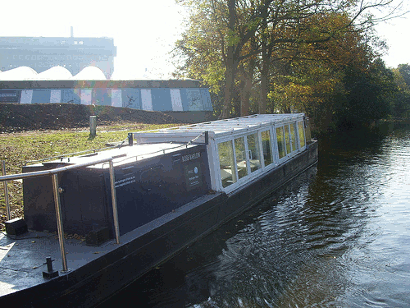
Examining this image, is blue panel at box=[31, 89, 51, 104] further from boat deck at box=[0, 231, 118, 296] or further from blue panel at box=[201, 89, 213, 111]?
boat deck at box=[0, 231, 118, 296]

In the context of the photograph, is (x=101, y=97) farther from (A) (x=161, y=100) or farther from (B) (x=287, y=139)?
(B) (x=287, y=139)

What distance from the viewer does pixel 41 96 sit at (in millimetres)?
27188

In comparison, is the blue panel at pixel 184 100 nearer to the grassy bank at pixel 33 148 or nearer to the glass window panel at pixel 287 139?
the grassy bank at pixel 33 148

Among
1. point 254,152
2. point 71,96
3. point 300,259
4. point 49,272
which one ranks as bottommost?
point 300,259

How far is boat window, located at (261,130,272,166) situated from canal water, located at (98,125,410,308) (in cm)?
118

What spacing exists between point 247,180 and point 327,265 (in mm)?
3924

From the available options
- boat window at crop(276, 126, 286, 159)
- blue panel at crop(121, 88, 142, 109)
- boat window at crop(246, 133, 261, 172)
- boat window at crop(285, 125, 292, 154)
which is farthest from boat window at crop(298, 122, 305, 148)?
blue panel at crop(121, 88, 142, 109)

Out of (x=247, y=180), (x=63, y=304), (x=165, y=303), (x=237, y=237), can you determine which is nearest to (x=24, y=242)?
(x=63, y=304)

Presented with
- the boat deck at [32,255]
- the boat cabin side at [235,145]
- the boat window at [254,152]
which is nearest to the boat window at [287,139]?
the boat cabin side at [235,145]

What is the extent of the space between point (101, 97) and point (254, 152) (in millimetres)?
19743

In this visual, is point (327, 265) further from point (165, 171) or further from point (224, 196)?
point (165, 171)

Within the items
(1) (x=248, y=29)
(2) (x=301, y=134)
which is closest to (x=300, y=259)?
(2) (x=301, y=134)

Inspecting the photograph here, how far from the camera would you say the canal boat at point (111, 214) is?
17.3ft

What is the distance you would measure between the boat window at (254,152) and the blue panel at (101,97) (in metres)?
Result: 19.0
